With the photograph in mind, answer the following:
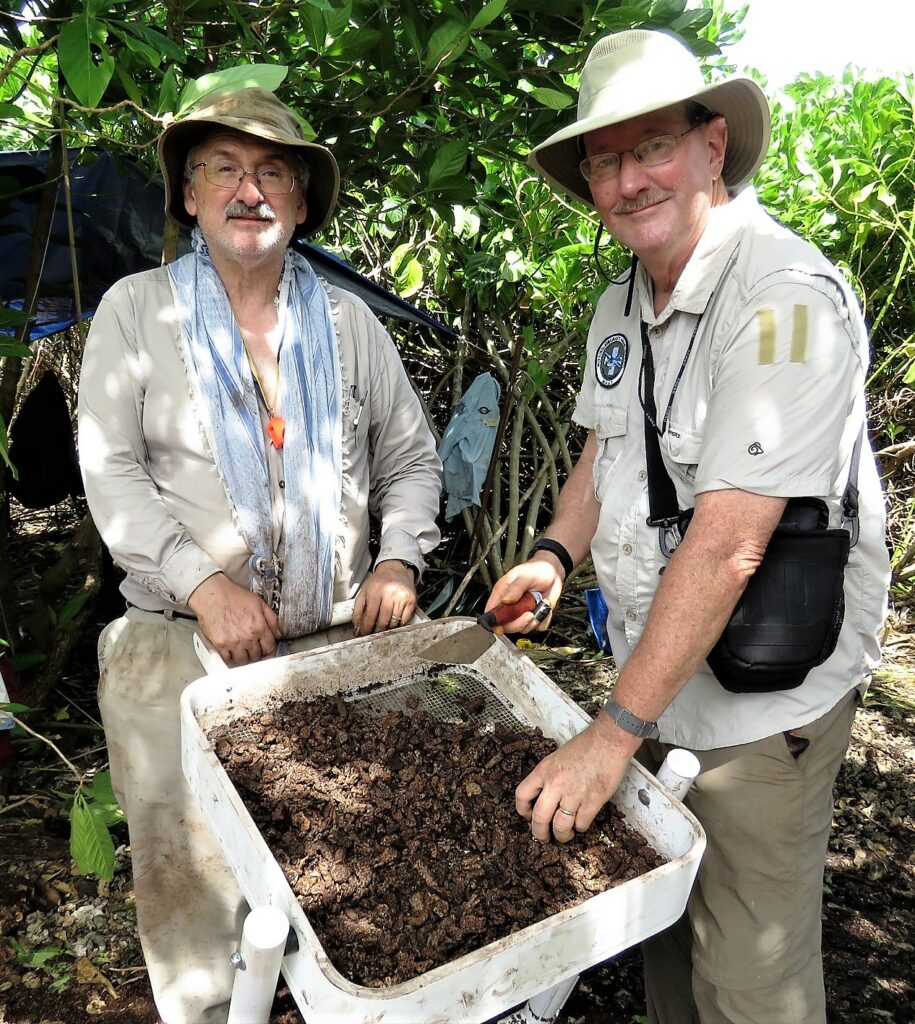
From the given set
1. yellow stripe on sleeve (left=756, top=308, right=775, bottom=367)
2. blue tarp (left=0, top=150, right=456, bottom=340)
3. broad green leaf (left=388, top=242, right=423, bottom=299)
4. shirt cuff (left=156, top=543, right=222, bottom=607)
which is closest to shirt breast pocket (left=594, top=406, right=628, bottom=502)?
yellow stripe on sleeve (left=756, top=308, right=775, bottom=367)

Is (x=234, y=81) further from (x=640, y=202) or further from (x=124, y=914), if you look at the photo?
(x=124, y=914)

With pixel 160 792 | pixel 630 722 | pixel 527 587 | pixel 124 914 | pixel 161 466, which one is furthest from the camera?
pixel 124 914

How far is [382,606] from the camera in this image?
2.06m

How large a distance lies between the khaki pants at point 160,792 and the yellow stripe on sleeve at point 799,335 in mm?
1372

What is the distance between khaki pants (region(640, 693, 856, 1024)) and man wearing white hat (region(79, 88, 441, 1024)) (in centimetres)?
88

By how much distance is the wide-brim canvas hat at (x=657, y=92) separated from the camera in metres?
1.70

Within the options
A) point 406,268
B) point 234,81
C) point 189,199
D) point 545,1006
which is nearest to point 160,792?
point 545,1006

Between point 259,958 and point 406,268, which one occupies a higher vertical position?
point 406,268

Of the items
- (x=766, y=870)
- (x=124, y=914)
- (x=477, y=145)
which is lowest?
(x=124, y=914)

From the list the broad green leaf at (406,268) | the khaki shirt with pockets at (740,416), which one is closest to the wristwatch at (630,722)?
the khaki shirt with pockets at (740,416)

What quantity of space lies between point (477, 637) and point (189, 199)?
148 cm

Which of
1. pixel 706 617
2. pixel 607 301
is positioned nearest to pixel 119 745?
pixel 706 617

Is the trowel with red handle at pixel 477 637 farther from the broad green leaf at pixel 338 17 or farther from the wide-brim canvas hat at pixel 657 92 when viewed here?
the broad green leaf at pixel 338 17

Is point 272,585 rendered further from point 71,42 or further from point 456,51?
point 456,51
